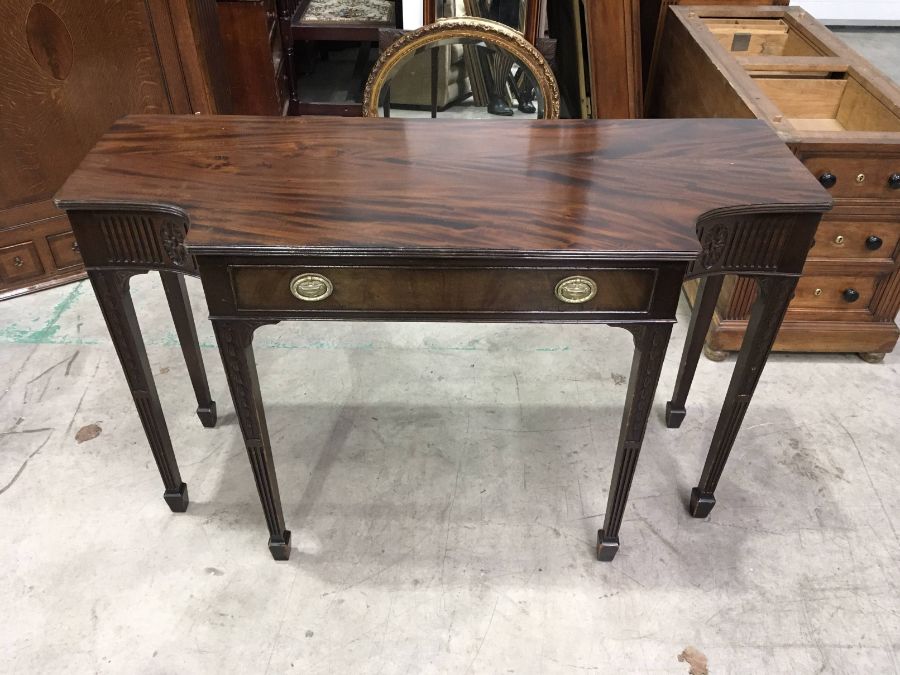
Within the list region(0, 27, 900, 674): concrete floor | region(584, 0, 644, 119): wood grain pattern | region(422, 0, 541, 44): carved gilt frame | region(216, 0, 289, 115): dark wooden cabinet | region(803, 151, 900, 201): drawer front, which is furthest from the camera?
region(422, 0, 541, 44): carved gilt frame

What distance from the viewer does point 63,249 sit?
2.77m

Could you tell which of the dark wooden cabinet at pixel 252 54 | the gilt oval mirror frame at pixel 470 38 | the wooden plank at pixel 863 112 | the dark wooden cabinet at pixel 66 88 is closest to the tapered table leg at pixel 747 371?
the gilt oval mirror frame at pixel 470 38

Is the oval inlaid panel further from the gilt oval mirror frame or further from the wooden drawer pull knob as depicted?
the wooden drawer pull knob

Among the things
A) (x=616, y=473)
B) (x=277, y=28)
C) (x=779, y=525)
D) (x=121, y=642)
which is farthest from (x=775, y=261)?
(x=277, y=28)

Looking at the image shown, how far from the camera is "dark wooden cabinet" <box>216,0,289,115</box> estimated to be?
321cm

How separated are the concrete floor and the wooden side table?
31 centimetres

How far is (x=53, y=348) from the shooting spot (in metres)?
2.48

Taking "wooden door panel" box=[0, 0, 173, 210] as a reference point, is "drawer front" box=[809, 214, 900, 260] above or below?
below

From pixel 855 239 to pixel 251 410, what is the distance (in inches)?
73.9

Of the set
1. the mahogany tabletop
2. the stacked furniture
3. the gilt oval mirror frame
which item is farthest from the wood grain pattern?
the mahogany tabletop

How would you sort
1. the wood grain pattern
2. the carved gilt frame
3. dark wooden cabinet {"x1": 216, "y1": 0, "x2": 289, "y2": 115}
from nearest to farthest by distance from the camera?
the wood grain pattern < dark wooden cabinet {"x1": 216, "y1": 0, "x2": 289, "y2": 115} < the carved gilt frame

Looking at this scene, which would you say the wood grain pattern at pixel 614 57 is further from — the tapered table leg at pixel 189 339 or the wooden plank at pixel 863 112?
the tapered table leg at pixel 189 339

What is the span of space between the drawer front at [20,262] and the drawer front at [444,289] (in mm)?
1793

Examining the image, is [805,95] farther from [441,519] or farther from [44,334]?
[44,334]
